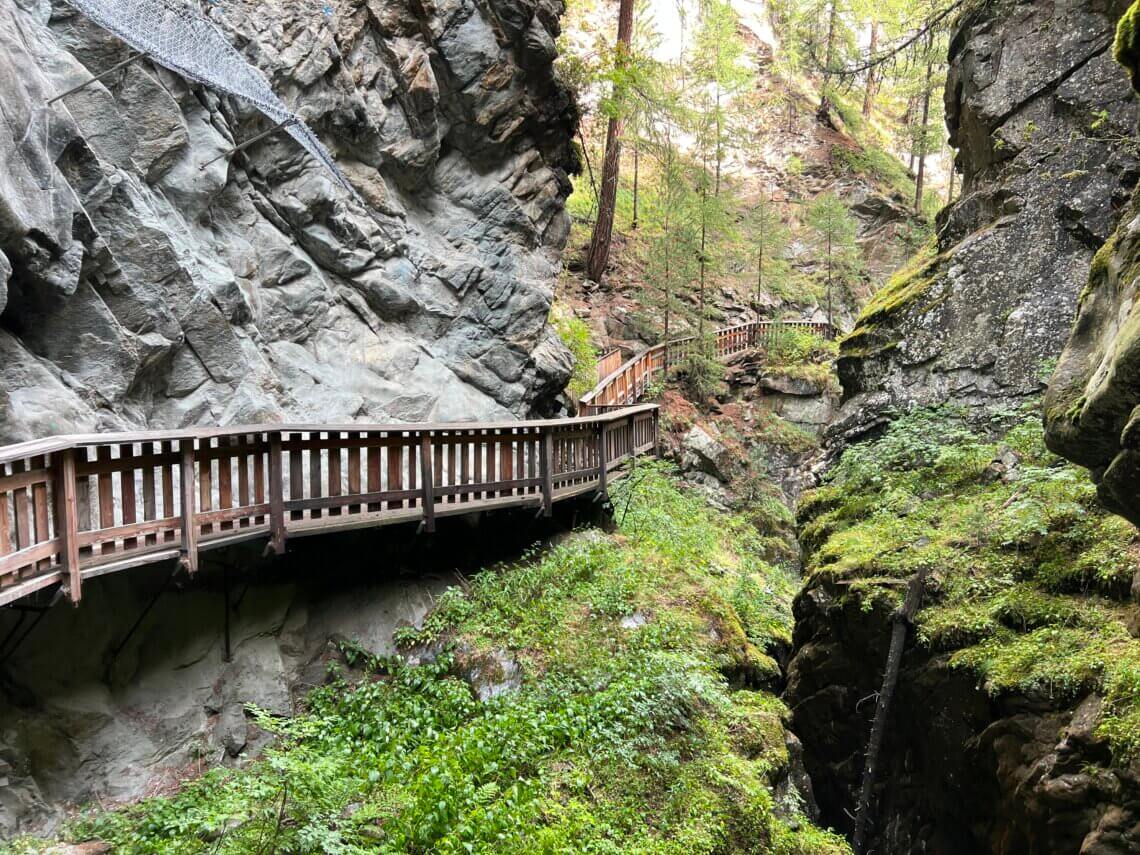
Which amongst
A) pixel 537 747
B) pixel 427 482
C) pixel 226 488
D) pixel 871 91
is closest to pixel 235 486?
pixel 226 488

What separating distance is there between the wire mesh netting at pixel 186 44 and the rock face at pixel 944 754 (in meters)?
10.2

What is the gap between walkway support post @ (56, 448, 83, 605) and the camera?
14.3 ft

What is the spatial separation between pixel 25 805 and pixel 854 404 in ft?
39.6

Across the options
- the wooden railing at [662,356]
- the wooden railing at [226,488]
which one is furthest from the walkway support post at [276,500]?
the wooden railing at [662,356]

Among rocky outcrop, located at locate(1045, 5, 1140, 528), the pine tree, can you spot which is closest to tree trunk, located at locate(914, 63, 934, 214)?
the pine tree

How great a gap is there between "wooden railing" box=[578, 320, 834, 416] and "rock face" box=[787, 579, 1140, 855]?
25.2 ft

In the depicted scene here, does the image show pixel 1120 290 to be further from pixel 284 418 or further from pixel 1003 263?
pixel 284 418

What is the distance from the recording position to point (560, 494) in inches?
363

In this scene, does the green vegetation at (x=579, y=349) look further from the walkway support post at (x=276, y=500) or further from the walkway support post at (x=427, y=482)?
the walkway support post at (x=276, y=500)

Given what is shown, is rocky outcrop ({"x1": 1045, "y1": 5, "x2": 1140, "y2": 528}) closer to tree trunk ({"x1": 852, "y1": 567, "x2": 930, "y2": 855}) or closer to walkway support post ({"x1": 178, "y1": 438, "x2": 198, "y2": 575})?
tree trunk ({"x1": 852, "y1": 567, "x2": 930, "y2": 855})

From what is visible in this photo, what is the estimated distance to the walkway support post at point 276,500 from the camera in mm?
5973

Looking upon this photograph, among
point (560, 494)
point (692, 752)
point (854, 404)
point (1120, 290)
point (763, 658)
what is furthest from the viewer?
point (854, 404)

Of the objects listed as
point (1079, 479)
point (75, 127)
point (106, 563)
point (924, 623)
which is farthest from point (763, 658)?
point (75, 127)

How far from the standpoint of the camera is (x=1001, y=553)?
7.23 meters
